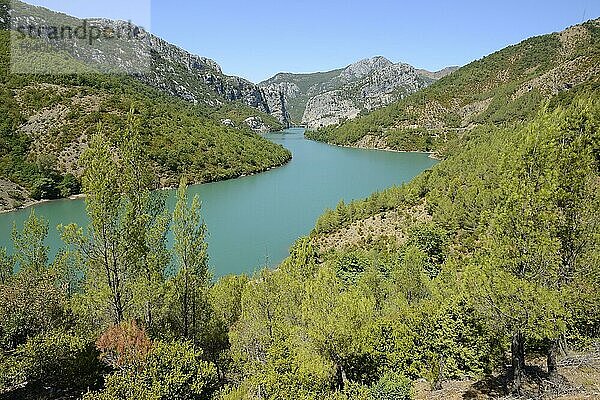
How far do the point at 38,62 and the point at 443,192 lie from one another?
58259mm

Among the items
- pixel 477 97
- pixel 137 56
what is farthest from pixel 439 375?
pixel 137 56

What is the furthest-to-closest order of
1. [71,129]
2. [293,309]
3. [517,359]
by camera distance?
[71,129] < [293,309] < [517,359]

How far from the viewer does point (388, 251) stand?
25500mm

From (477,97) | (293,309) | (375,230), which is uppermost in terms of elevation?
(477,97)

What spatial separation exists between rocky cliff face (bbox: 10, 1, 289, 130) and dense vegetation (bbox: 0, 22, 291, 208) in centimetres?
720

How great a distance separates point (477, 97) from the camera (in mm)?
101750

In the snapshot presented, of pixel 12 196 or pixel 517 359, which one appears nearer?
pixel 517 359

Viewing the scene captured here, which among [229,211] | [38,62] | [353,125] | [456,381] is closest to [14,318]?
[456,381]

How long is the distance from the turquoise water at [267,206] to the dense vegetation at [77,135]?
321 centimetres

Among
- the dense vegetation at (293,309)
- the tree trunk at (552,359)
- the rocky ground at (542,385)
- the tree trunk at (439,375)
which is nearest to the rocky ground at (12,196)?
the dense vegetation at (293,309)

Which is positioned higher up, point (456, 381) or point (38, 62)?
point (38, 62)

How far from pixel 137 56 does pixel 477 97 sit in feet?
273

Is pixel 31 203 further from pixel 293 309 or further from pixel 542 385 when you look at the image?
pixel 542 385

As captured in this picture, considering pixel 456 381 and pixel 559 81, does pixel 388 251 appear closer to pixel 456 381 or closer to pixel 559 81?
pixel 456 381
